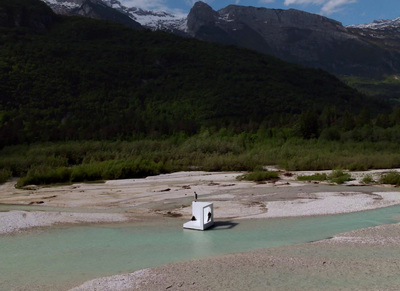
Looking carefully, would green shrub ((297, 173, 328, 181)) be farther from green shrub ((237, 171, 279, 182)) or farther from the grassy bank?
the grassy bank

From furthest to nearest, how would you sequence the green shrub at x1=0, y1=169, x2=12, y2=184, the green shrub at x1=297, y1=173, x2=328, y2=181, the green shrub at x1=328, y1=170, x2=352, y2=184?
the green shrub at x1=0, y1=169, x2=12, y2=184 → the green shrub at x1=297, y1=173, x2=328, y2=181 → the green shrub at x1=328, y1=170, x2=352, y2=184

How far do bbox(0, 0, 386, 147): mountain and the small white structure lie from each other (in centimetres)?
3438

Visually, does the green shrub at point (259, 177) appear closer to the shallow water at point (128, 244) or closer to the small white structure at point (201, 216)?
the shallow water at point (128, 244)

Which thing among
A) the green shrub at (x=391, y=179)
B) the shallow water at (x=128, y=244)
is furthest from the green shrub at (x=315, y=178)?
the shallow water at (x=128, y=244)

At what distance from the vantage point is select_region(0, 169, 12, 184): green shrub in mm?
26375

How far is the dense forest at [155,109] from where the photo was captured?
109ft

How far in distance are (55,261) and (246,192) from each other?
11.1 m

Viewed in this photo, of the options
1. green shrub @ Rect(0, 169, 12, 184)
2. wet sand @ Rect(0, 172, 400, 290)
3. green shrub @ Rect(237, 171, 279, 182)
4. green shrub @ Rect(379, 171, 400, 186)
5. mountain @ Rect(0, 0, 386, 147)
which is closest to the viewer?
wet sand @ Rect(0, 172, 400, 290)

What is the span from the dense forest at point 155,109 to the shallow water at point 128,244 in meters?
15.1

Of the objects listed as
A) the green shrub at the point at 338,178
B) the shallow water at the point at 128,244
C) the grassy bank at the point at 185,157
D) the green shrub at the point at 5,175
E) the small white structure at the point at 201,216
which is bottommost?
the green shrub at the point at 5,175

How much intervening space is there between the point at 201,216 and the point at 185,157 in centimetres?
2452

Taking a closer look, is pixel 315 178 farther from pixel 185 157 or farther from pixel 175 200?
pixel 185 157

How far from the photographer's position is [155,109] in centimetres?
6900

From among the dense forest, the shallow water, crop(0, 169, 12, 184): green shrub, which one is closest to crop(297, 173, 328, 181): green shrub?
the dense forest
